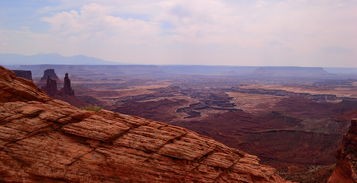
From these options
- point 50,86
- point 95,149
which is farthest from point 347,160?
point 50,86

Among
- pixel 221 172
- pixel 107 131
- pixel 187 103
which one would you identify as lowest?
pixel 187 103

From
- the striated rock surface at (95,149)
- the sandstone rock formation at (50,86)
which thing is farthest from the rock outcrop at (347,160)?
the sandstone rock formation at (50,86)

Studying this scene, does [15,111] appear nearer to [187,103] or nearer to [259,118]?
[259,118]

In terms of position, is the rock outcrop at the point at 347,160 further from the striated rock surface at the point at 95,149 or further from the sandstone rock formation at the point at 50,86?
the sandstone rock formation at the point at 50,86

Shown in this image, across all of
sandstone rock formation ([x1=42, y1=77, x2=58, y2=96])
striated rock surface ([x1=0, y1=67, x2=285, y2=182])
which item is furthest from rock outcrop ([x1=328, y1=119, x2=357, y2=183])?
sandstone rock formation ([x1=42, y1=77, x2=58, y2=96])

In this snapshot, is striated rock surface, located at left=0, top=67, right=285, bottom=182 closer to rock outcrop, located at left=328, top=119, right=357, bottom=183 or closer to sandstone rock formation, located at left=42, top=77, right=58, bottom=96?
rock outcrop, located at left=328, top=119, right=357, bottom=183

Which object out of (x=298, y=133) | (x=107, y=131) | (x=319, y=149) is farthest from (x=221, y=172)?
(x=298, y=133)

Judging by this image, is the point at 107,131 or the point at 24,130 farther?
the point at 107,131

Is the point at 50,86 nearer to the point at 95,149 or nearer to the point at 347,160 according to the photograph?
the point at 347,160
